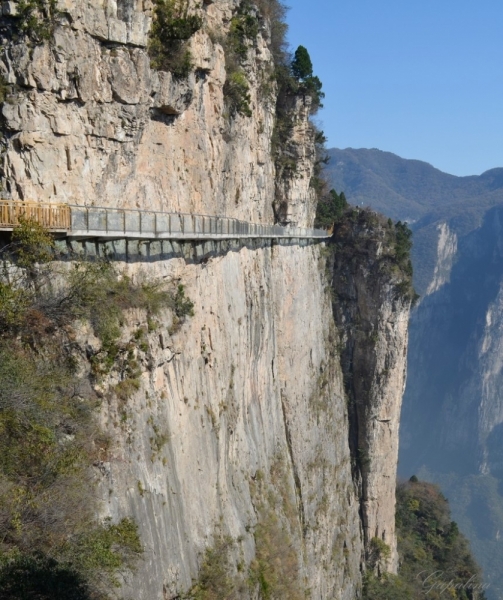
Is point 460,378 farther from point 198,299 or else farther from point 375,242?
point 198,299

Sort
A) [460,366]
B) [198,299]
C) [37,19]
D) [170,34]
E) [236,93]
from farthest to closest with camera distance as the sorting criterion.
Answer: [460,366] < [236,93] < [198,299] < [170,34] < [37,19]

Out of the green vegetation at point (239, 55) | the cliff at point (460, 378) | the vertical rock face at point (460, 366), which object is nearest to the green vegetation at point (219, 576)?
the green vegetation at point (239, 55)

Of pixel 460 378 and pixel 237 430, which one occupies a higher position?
pixel 237 430

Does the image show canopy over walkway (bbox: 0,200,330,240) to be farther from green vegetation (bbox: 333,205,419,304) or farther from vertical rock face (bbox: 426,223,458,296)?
vertical rock face (bbox: 426,223,458,296)

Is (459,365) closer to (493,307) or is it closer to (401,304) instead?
(493,307)

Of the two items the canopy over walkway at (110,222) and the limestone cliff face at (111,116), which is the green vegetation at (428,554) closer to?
the canopy over walkway at (110,222)

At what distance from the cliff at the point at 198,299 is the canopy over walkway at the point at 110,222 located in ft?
1.46

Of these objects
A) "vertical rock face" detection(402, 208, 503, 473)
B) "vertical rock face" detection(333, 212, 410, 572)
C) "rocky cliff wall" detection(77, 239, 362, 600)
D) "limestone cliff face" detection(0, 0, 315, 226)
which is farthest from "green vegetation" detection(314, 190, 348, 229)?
"vertical rock face" detection(402, 208, 503, 473)

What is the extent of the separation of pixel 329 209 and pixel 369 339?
9.24 meters

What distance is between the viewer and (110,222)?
44.8 ft

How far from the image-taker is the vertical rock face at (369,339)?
44.6m

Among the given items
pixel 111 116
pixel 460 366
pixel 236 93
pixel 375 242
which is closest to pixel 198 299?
pixel 111 116

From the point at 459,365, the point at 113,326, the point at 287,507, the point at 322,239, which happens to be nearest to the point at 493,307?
the point at 459,365

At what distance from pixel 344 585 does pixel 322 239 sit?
20824 mm
